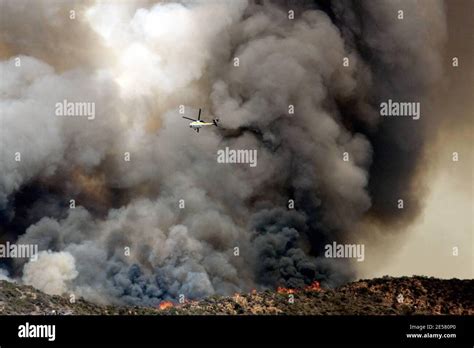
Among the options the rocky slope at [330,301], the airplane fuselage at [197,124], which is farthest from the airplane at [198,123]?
the rocky slope at [330,301]

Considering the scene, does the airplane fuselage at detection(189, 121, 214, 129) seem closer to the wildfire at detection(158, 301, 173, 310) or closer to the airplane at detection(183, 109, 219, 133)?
the airplane at detection(183, 109, 219, 133)

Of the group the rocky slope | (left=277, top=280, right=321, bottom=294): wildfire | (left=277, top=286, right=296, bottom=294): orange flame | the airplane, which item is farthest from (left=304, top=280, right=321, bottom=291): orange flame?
the airplane

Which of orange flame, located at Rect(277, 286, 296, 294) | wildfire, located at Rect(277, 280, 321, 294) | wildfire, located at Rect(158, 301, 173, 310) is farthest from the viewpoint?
wildfire, located at Rect(277, 280, 321, 294)

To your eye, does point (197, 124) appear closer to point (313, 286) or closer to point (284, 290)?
point (284, 290)

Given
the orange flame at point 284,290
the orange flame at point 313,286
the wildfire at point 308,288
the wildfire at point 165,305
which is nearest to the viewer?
the wildfire at point 165,305

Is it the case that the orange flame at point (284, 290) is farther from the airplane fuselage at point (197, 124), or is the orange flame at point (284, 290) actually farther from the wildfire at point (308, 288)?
the airplane fuselage at point (197, 124)
